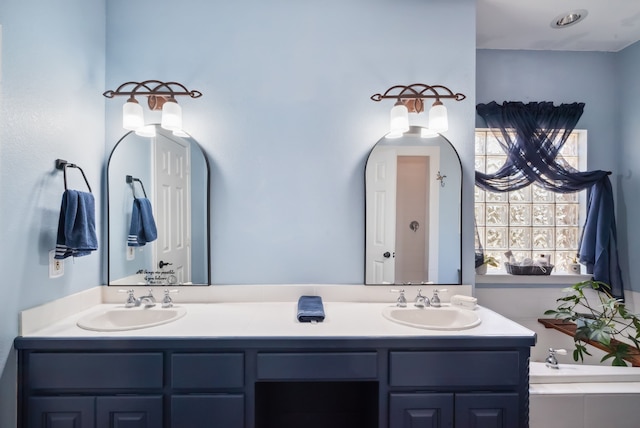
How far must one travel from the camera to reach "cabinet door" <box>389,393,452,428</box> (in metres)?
1.35

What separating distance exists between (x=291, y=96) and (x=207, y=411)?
65.5 inches

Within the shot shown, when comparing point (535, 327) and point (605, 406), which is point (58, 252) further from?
point (535, 327)

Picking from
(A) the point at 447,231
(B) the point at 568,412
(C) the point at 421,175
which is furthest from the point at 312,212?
(B) the point at 568,412

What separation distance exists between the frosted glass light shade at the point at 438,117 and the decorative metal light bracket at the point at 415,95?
0.15ft

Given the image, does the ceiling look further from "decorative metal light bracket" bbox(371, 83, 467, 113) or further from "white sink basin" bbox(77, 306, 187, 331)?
"white sink basin" bbox(77, 306, 187, 331)

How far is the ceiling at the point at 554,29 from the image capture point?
196cm

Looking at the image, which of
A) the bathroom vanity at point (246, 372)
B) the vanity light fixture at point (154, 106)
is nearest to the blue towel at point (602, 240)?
the bathroom vanity at point (246, 372)

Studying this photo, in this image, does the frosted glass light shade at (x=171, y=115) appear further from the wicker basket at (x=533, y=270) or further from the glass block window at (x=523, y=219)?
the wicker basket at (x=533, y=270)

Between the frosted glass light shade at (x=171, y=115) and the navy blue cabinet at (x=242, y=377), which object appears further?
the frosted glass light shade at (x=171, y=115)

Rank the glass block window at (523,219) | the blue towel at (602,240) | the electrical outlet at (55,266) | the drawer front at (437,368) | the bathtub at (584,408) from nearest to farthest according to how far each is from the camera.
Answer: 1. the drawer front at (437,368)
2. the electrical outlet at (55,266)
3. the bathtub at (584,408)
4. the blue towel at (602,240)
5. the glass block window at (523,219)

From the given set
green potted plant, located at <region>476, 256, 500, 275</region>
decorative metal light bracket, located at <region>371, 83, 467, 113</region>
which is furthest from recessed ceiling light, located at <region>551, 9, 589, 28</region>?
green potted plant, located at <region>476, 256, 500, 275</region>

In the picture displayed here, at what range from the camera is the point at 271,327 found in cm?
142

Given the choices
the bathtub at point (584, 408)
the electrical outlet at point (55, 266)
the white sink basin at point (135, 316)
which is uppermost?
the electrical outlet at point (55, 266)

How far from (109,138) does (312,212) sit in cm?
128
